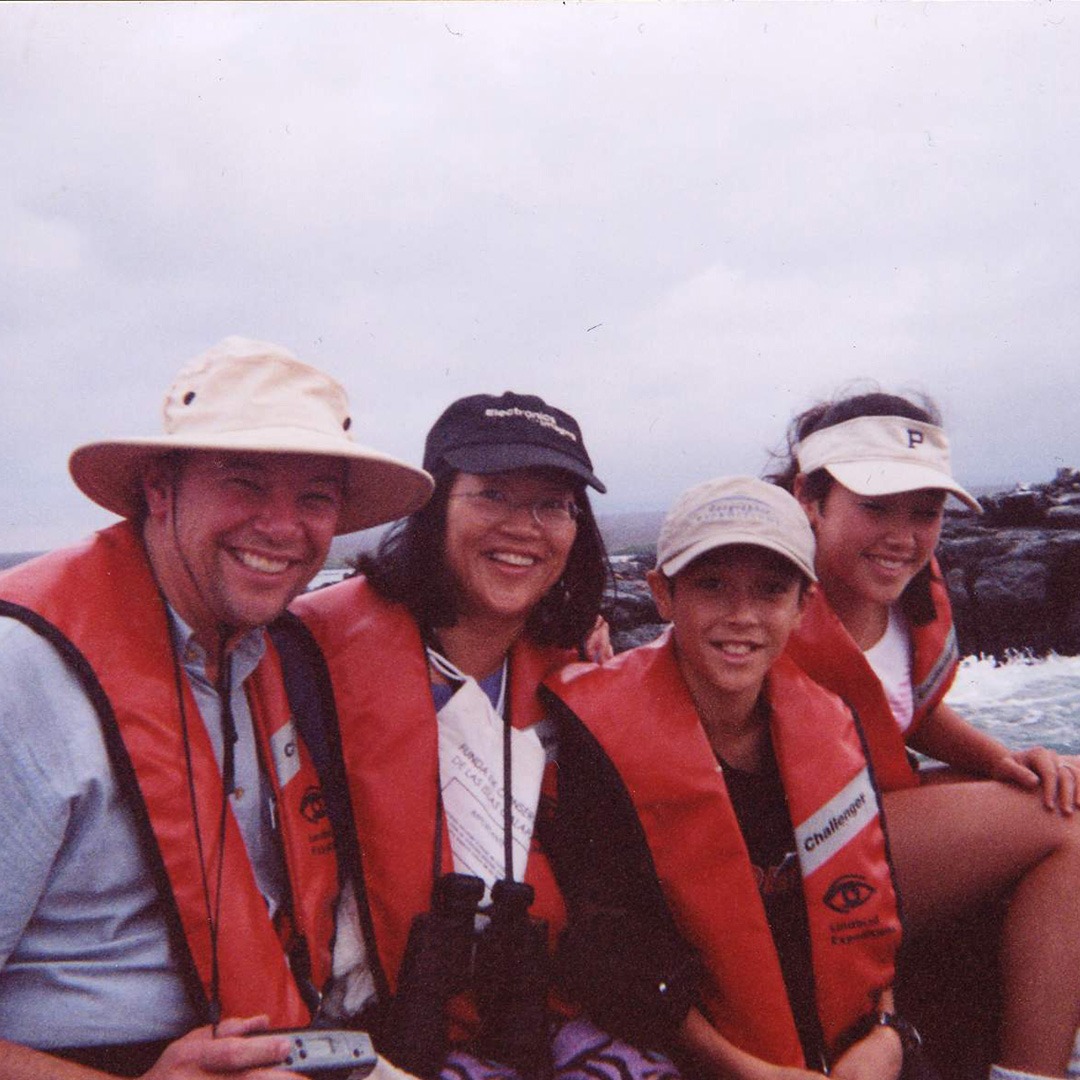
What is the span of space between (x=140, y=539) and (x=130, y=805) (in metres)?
0.58

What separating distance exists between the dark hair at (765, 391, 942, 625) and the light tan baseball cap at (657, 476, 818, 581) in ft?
1.70

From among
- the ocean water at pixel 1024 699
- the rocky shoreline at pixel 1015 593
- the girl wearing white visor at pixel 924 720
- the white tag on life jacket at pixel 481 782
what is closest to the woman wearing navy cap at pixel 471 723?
the white tag on life jacket at pixel 481 782

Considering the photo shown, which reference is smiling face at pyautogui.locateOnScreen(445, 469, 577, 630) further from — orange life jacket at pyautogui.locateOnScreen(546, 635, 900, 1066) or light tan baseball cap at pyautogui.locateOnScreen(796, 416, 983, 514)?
light tan baseball cap at pyautogui.locateOnScreen(796, 416, 983, 514)

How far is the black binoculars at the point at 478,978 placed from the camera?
2023 millimetres

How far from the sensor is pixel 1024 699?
440 inches

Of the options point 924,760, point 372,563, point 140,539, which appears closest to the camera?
point 140,539

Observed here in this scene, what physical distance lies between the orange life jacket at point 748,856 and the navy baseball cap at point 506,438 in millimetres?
633

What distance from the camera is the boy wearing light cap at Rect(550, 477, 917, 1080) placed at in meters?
2.26

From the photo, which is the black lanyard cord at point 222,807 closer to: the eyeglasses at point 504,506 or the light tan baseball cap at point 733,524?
the eyeglasses at point 504,506

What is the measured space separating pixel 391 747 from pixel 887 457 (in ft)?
5.61

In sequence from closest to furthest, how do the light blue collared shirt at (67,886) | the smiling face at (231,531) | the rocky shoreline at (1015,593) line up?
1. the light blue collared shirt at (67,886)
2. the smiling face at (231,531)
3. the rocky shoreline at (1015,593)

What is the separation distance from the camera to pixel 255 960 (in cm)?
187

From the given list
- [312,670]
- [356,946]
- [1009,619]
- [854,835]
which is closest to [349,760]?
[312,670]

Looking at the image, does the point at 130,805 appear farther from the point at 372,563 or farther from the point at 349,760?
the point at 372,563
